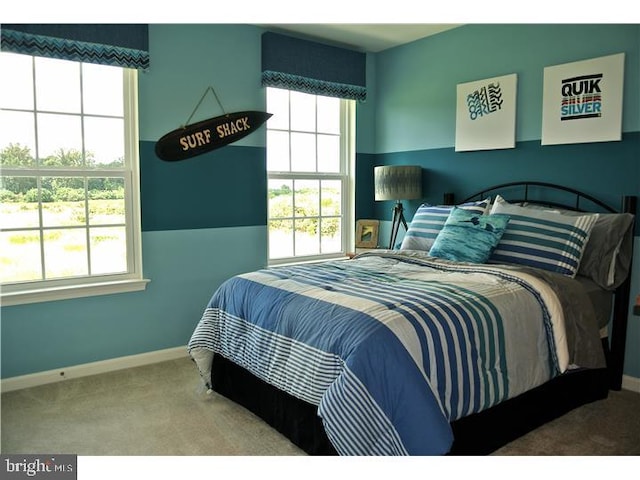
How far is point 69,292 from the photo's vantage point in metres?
3.48

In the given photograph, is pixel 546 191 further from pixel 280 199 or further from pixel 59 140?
pixel 59 140

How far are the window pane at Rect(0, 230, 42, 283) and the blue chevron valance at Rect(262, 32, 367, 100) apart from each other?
6.75ft

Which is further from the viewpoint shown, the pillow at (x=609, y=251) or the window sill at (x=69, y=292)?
the window sill at (x=69, y=292)

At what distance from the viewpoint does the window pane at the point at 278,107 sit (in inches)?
175

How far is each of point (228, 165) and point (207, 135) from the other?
289 mm

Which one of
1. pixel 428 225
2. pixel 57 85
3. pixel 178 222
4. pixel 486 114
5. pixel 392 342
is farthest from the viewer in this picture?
pixel 486 114

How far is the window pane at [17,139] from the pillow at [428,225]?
2557mm

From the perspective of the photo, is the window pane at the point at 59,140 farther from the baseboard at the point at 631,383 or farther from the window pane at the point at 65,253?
the baseboard at the point at 631,383

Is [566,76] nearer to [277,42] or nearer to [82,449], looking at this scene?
[277,42]

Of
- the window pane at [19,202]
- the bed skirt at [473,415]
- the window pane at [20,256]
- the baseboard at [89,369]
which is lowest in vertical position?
the baseboard at [89,369]

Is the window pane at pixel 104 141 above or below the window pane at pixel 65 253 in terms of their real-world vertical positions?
above

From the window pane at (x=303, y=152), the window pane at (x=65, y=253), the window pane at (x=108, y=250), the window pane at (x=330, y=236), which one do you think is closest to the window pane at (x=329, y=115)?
the window pane at (x=303, y=152)

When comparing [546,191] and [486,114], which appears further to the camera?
[486,114]

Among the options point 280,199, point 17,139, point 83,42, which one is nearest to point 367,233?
point 280,199
